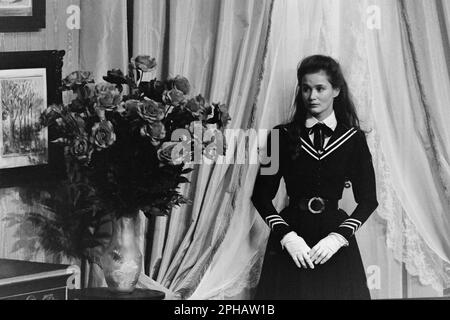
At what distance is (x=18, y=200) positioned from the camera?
262 centimetres

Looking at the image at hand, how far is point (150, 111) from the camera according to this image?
7.83ft

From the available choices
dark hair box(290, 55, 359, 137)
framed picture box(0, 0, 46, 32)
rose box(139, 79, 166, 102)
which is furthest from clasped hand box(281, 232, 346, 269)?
framed picture box(0, 0, 46, 32)

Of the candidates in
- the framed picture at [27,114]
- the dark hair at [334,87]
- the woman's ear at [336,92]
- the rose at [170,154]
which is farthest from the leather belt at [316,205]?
the framed picture at [27,114]

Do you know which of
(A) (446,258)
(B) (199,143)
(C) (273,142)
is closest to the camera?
(B) (199,143)

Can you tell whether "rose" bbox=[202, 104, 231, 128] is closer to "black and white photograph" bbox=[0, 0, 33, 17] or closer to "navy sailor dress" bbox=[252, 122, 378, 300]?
"navy sailor dress" bbox=[252, 122, 378, 300]

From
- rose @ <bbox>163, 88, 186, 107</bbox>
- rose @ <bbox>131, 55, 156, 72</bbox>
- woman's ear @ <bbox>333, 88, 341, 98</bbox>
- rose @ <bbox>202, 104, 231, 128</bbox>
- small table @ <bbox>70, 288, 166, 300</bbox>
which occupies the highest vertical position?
rose @ <bbox>131, 55, 156, 72</bbox>

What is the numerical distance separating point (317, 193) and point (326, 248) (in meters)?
0.19

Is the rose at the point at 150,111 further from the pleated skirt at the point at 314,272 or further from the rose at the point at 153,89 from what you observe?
the pleated skirt at the point at 314,272

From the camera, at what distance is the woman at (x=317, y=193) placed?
8.91 ft

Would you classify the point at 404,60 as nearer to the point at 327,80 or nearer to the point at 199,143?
the point at 327,80

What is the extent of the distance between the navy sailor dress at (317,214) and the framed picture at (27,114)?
67 centimetres

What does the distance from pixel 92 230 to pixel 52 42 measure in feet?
1.88

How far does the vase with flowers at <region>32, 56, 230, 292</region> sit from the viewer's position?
240cm
